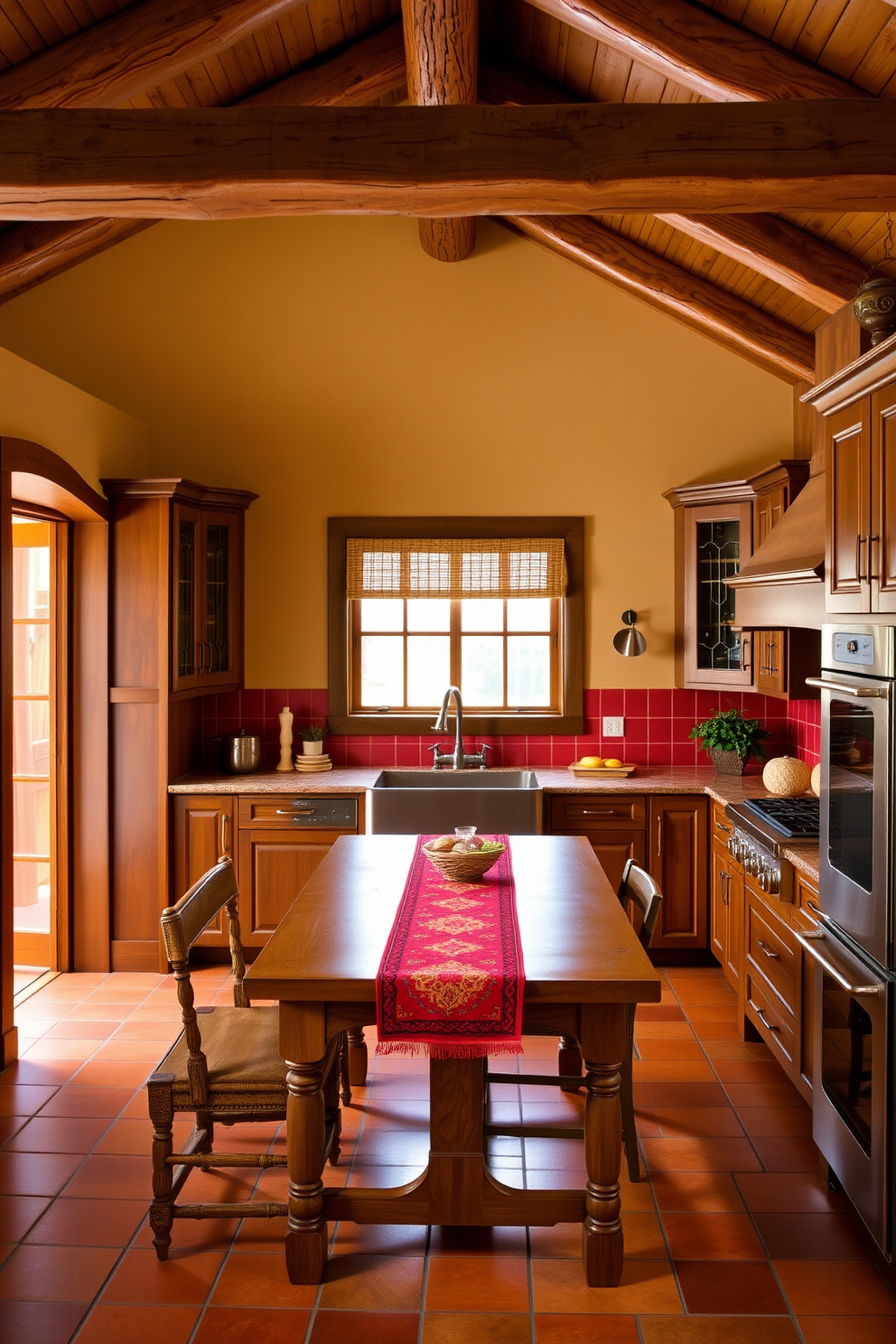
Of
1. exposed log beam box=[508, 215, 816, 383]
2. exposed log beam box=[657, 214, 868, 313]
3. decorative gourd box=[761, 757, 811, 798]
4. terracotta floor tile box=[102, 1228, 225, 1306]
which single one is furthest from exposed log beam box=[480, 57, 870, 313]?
terracotta floor tile box=[102, 1228, 225, 1306]

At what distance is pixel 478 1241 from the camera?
2928 millimetres

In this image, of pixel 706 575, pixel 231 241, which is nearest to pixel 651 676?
pixel 706 575

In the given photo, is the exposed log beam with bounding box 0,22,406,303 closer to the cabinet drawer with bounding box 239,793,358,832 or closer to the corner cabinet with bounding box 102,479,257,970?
the corner cabinet with bounding box 102,479,257,970

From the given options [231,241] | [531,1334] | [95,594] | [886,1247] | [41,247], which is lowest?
[531,1334]

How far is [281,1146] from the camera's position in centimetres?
343

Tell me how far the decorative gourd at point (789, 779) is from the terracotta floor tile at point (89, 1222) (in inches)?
117

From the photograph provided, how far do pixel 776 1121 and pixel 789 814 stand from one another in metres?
1.13

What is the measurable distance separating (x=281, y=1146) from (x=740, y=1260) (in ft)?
4.84

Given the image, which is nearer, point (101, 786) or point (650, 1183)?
point (650, 1183)

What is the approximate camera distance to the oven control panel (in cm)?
277

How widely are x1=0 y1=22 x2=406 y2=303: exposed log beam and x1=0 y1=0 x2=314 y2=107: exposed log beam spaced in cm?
76

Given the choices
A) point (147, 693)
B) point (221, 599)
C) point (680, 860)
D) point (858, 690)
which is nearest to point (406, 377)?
point (221, 599)

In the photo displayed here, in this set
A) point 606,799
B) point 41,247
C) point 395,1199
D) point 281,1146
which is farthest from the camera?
point 606,799

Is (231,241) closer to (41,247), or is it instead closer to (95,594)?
(41,247)
